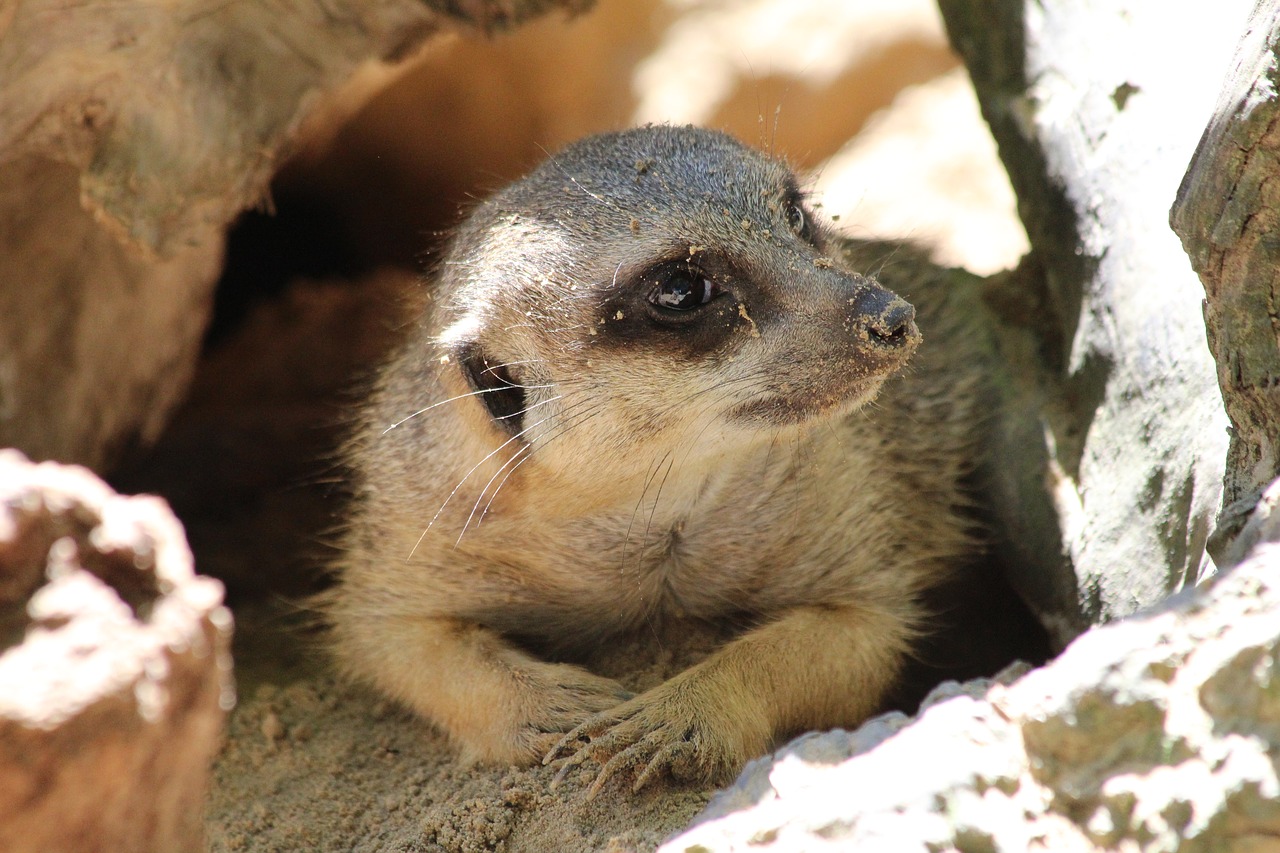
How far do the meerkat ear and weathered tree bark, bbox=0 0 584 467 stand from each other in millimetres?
1124

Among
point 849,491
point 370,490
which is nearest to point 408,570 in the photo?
point 370,490

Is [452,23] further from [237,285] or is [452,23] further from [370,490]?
[237,285]

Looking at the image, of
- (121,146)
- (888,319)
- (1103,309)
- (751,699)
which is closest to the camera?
(888,319)

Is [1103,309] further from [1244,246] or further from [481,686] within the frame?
[481,686]

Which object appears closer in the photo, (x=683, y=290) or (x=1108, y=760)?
(x=1108, y=760)

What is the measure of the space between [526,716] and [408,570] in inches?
24.6

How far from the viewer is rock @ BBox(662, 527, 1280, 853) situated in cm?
153

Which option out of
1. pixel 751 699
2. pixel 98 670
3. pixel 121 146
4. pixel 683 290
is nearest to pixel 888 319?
pixel 683 290

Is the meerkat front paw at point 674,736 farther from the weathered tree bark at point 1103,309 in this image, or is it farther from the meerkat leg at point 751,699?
the weathered tree bark at point 1103,309

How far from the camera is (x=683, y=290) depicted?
249 cm

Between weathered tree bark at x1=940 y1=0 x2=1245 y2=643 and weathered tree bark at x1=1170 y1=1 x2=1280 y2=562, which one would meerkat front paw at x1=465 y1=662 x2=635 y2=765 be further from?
weathered tree bark at x1=1170 y1=1 x2=1280 y2=562

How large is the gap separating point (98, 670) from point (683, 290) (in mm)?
1410

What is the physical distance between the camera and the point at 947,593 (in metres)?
3.63

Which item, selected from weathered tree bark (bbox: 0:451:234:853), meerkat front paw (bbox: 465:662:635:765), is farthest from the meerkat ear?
weathered tree bark (bbox: 0:451:234:853)
